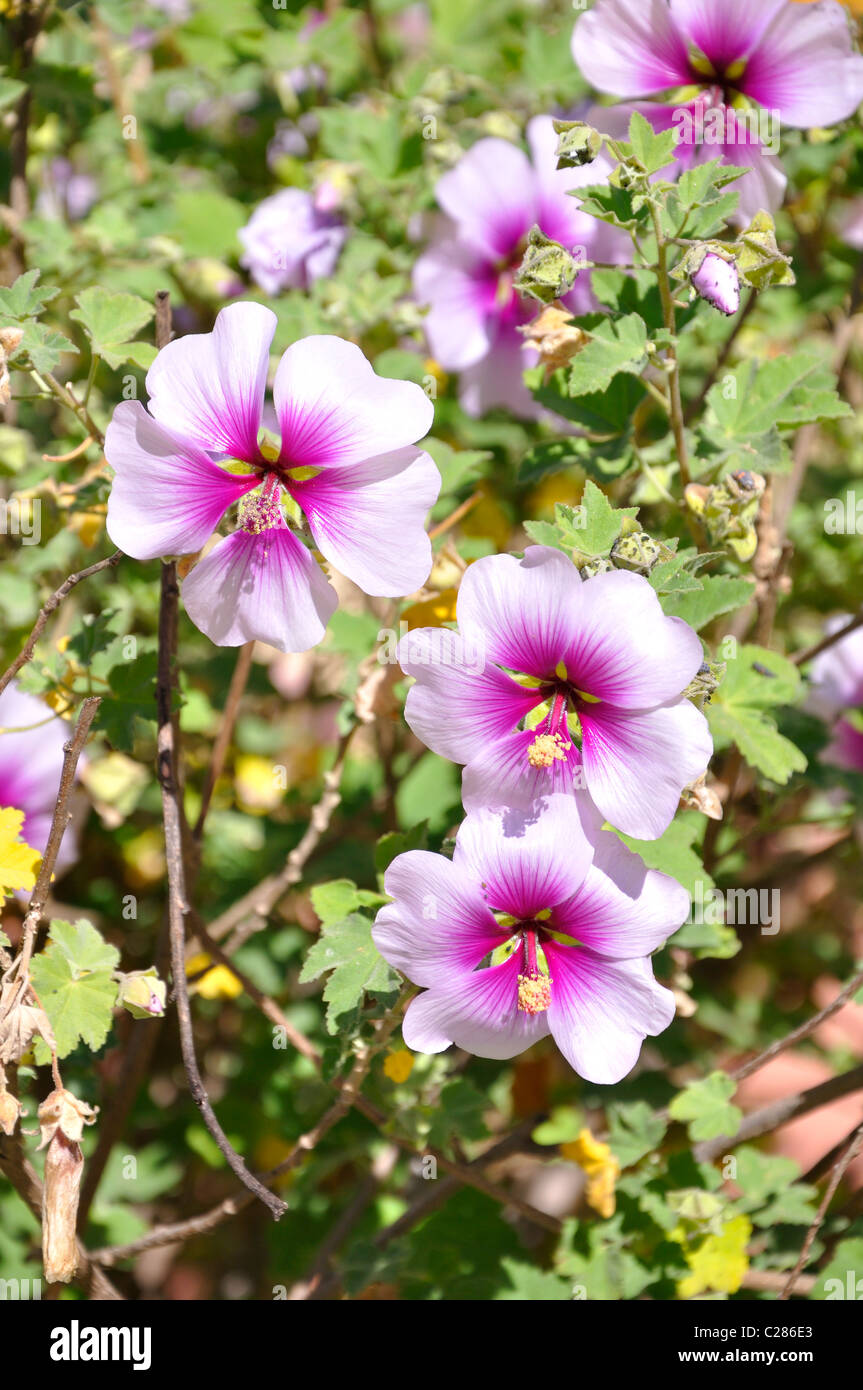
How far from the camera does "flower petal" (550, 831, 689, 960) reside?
102 centimetres

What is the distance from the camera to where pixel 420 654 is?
1.02m

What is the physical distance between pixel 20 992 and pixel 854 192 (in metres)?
1.62

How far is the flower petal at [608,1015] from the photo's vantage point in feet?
3.39

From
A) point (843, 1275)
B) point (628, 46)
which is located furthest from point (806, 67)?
point (843, 1275)

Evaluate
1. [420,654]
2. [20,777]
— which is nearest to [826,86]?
[420,654]

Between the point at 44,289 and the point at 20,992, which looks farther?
the point at 44,289

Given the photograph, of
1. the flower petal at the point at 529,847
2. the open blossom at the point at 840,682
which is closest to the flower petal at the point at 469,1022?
the flower petal at the point at 529,847

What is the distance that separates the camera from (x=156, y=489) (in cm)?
105

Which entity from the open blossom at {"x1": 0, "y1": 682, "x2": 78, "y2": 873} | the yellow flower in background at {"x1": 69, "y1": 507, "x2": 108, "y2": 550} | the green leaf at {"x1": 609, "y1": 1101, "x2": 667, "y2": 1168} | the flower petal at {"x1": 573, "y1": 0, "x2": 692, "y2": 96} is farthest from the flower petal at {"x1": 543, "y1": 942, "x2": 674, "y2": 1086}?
the flower petal at {"x1": 573, "y1": 0, "x2": 692, "y2": 96}

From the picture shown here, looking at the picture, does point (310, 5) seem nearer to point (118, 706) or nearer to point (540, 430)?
point (540, 430)

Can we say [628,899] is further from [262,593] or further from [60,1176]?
[60,1176]

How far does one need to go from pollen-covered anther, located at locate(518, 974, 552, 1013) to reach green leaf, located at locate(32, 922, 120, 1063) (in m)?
0.37

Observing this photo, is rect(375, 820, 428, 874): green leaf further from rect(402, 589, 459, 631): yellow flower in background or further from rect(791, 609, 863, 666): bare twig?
rect(791, 609, 863, 666): bare twig

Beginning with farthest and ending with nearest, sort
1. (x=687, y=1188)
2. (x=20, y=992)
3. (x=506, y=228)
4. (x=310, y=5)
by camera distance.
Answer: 1. (x=310, y=5)
2. (x=506, y=228)
3. (x=687, y=1188)
4. (x=20, y=992)
